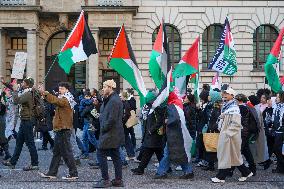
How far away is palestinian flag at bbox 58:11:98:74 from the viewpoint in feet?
38.4

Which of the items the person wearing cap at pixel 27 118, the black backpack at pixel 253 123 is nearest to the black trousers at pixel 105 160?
the person wearing cap at pixel 27 118

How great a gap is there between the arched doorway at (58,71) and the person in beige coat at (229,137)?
2034 cm

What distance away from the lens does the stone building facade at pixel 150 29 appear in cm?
2806

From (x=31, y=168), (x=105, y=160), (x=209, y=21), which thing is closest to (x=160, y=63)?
(x=105, y=160)

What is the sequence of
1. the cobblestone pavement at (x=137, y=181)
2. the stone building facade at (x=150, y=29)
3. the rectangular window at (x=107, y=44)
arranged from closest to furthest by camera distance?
the cobblestone pavement at (x=137, y=181) < the stone building facade at (x=150, y=29) < the rectangular window at (x=107, y=44)

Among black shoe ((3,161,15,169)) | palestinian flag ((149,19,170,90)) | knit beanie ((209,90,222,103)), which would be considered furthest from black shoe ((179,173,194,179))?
black shoe ((3,161,15,169))

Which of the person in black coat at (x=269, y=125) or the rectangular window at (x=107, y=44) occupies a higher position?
the rectangular window at (x=107, y=44)

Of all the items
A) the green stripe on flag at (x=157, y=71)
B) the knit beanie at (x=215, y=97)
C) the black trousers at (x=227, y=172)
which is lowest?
the black trousers at (x=227, y=172)

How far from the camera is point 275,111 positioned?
11898mm

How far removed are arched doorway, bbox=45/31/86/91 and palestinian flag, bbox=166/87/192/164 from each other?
19.7 meters

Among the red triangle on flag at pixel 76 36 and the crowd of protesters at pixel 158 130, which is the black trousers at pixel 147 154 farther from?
the red triangle on flag at pixel 76 36

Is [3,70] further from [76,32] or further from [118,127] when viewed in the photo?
[118,127]

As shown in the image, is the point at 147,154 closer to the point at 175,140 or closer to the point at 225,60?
the point at 175,140

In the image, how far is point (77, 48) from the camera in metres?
11.8
